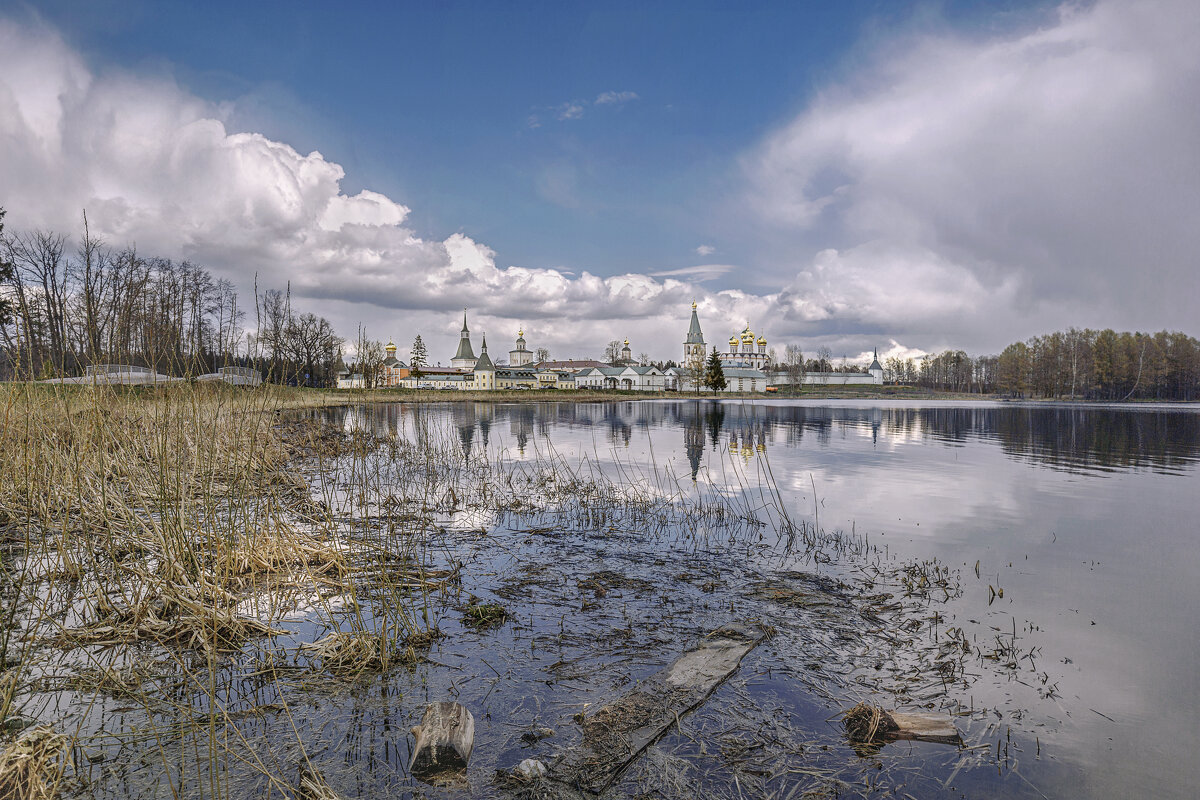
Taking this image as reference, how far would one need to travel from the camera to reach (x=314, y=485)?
14594 mm

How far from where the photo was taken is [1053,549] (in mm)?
10602

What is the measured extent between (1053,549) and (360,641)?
12029 millimetres

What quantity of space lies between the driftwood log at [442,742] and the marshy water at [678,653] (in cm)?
13

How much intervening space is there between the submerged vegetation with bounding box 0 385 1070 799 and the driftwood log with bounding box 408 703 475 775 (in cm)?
16

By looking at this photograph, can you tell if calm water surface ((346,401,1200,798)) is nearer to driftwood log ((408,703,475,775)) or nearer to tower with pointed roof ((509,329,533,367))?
driftwood log ((408,703,475,775))

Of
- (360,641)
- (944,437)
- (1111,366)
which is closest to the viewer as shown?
(360,641)

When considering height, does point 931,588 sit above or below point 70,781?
below

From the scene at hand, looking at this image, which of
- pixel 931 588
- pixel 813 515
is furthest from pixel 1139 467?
pixel 931 588

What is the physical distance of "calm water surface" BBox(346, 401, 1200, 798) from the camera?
4.77 metres

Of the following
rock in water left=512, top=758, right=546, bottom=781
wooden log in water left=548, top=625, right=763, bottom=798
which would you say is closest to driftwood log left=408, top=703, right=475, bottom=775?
rock in water left=512, top=758, right=546, bottom=781

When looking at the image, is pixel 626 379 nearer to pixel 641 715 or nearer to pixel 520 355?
pixel 520 355

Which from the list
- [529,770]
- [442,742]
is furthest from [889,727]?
[442,742]

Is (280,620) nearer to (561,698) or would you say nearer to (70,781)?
(70,781)

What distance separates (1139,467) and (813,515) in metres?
17.3
